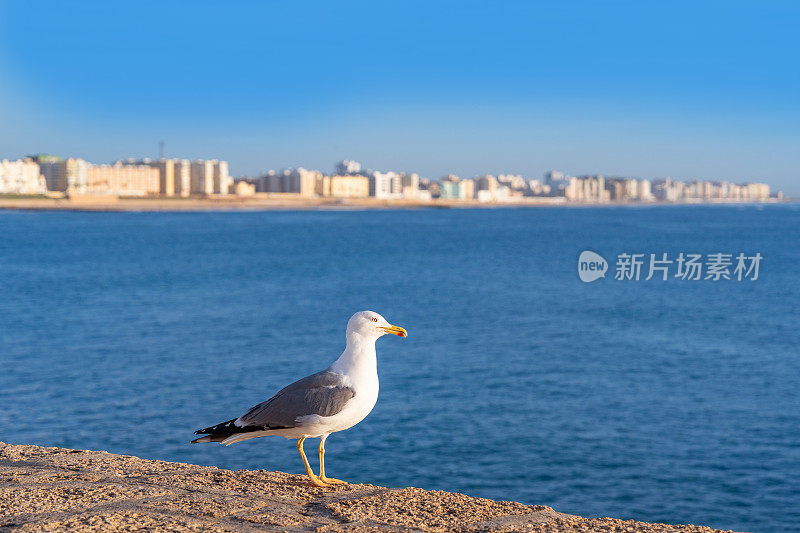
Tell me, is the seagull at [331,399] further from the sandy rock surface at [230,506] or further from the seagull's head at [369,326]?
the sandy rock surface at [230,506]

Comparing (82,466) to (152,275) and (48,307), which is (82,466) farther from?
(152,275)

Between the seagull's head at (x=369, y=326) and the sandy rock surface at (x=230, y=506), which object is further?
the seagull's head at (x=369, y=326)

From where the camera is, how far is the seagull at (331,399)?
20.2 feet

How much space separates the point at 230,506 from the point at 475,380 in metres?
13.5

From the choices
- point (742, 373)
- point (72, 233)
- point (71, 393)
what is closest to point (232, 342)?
point (71, 393)

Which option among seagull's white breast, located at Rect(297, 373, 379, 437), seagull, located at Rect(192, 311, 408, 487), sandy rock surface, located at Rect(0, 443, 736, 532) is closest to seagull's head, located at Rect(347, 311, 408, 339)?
seagull, located at Rect(192, 311, 408, 487)

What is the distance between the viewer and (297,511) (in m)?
5.85

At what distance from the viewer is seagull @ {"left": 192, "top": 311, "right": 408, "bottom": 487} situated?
20.2 ft

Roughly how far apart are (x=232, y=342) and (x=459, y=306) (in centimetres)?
1305

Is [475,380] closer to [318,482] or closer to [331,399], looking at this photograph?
[318,482]

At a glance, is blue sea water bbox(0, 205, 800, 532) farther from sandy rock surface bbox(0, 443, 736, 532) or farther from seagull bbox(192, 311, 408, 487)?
seagull bbox(192, 311, 408, 487)

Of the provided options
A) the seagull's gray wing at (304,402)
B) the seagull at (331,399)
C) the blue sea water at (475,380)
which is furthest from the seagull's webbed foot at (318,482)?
the blue sea water at (475,380)

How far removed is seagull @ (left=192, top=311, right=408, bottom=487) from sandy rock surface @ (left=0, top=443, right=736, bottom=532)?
457 mm

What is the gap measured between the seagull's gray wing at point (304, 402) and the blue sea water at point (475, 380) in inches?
230
